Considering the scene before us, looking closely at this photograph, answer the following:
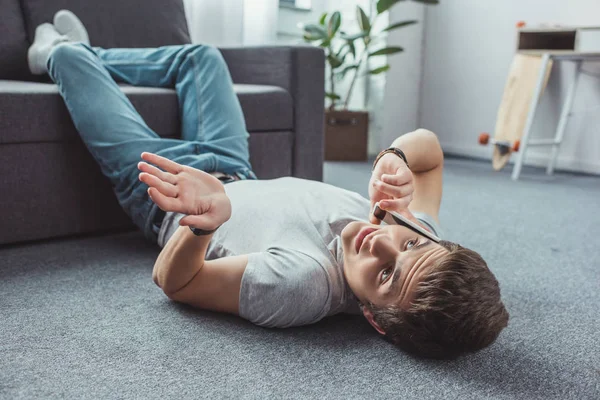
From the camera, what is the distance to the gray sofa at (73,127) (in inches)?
59.9

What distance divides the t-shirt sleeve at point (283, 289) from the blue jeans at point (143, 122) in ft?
1.47

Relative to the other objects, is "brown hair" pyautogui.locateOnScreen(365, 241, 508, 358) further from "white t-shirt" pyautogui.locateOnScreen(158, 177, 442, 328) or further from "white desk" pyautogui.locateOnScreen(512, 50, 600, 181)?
"white desk" pyautogui.locateOnScreen(512, 50, 600, 181)

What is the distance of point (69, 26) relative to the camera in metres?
2.00

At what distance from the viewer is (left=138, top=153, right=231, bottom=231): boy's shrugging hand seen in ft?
2.82

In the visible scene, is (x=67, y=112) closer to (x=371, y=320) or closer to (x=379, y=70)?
(x=371, y=320)

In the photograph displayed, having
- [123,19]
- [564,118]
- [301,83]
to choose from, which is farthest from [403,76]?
[123,19]

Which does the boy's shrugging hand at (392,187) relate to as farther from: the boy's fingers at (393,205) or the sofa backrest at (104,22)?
the sofa backrest at (104,22)

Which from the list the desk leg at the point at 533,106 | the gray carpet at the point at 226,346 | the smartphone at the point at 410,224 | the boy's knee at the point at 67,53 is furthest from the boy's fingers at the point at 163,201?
the desk leg at the point at 533,106

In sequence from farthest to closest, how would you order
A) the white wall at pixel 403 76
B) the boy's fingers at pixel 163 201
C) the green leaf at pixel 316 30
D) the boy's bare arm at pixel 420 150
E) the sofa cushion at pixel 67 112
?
the white wall at pixel 403 76, the green leaf at pixel 316 30, the sofa cushion at pixel 67 112, the boy's bare arm at pixel 420 150, the boy's fingers at pixel 163 201

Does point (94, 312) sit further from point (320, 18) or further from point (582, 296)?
point (320, 18)

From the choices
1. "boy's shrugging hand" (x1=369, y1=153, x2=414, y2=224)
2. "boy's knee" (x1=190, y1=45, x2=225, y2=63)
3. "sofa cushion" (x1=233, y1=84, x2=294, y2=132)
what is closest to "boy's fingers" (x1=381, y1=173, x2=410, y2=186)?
"boy's shrugging hand" (x1=369, y1=153, x2=414, y2=224)

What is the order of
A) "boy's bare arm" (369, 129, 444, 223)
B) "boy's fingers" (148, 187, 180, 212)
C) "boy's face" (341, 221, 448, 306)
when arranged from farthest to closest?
"boy's bare arm" (369, 129, 444, 223) → "boy's face" (341, 221, 448, 306) → "boy's fingers" (148, 187, 180, 212)

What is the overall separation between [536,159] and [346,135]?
Result: 3.54ft

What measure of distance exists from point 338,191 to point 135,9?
139cm
